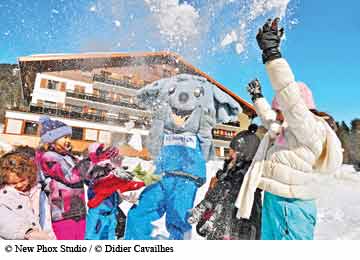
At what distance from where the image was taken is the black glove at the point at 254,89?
1.51 metres

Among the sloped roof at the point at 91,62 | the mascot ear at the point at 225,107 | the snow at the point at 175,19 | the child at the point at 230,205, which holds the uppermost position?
the snow at the point at 175,19

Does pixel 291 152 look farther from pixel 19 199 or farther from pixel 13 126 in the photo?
pixel 13 126

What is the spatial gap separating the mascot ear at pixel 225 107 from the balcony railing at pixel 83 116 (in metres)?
0.55

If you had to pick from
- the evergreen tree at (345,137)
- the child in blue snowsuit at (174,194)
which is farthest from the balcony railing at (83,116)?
the evergreen tree at (345,137)

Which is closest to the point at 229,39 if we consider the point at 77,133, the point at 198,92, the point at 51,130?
the point at 198,92

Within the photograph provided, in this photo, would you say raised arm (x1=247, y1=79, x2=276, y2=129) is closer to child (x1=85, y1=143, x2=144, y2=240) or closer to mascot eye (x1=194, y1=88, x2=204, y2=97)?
mascot eye (x1=194, y1=88, x2=204, y2=97)

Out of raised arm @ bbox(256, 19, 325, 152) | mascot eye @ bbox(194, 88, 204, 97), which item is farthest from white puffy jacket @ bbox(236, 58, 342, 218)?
mascot eye @ bbox(194, 88, 204, 97)

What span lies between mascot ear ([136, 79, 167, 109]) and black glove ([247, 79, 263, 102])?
563 millimetres

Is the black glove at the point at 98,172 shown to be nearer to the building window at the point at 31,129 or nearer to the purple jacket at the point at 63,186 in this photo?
the purple jacket at the point at 63,186

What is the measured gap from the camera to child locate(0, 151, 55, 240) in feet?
4.99

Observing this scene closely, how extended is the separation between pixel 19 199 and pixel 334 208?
2092mm

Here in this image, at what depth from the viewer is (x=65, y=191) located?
1668mm
